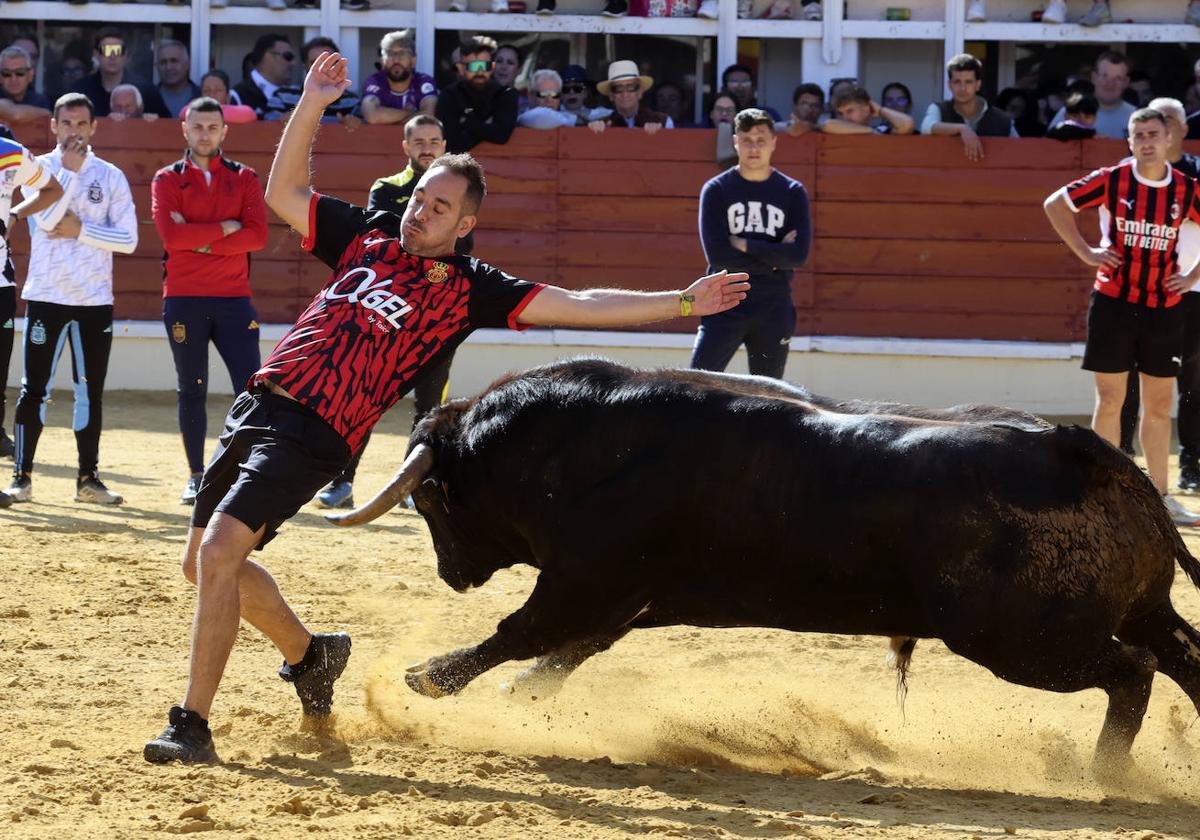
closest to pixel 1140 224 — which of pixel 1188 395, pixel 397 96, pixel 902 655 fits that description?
pixel 1188 395

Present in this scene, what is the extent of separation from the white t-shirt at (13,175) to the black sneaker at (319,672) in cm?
379

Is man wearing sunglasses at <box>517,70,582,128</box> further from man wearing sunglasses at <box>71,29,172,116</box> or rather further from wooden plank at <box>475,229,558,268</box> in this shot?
man wearing sunglasses at <box>71,29,172,116</box>

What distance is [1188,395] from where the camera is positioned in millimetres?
8516

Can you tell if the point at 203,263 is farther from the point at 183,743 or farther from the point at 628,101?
the point at 628,101

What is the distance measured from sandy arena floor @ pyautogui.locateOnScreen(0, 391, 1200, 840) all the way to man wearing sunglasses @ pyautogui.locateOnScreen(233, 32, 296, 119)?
6.38 m

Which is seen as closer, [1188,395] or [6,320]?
[6,320]

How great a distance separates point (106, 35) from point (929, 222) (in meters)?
6.35

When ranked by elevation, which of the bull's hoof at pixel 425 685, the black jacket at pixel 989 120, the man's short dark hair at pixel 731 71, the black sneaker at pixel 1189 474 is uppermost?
the man's short dark hair at pixel 731 71

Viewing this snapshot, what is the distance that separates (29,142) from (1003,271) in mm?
7183

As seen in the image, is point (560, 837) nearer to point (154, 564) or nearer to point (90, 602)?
point (90, 602)

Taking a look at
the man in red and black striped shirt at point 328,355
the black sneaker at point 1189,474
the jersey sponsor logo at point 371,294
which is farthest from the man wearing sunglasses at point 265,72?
the jersey sponsor logo at point 371,294

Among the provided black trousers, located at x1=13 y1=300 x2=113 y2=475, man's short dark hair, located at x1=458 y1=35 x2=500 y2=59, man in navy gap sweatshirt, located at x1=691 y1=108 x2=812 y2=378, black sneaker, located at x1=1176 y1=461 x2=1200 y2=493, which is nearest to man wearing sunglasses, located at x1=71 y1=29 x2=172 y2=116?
man's short dark hair, located at x1=458 y1=35 x2=500 y2=59

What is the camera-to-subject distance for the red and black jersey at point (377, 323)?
154 inches

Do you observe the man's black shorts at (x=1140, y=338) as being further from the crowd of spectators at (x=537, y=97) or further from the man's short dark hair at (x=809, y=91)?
the man's short dark hair at (x=809, y=91)
